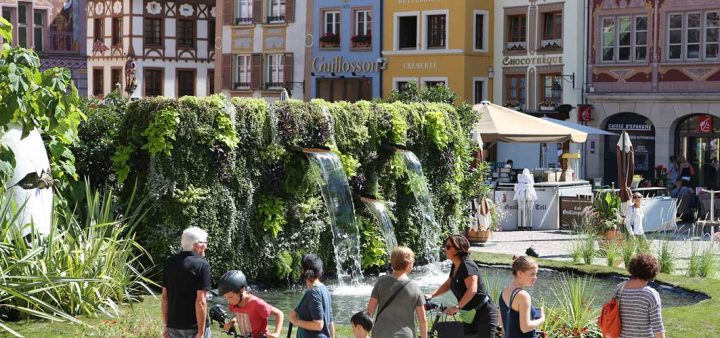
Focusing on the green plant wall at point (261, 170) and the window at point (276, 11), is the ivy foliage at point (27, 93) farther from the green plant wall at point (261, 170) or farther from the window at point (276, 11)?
the window at point (276, 11)

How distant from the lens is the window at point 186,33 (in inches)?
2383

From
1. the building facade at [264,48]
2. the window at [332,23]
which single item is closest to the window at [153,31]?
the building facade at [264,48]

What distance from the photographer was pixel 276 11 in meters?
53.4

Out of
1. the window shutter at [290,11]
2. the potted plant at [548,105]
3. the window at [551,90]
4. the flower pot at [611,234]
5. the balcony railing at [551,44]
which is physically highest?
the window shutter at [290,11]

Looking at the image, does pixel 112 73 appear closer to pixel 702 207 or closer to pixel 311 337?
pixel 702 207

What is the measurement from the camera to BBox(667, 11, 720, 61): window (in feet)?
131

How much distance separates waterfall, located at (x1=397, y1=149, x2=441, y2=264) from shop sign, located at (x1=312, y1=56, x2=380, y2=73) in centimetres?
2627

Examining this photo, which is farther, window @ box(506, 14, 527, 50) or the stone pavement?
window @ box(506, 14, 527, 50)

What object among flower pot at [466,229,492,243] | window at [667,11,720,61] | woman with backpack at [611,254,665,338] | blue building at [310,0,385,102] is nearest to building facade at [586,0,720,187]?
window at [667,11,720,61]

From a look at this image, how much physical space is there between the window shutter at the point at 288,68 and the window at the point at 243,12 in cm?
272

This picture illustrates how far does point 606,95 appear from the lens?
4222 cm

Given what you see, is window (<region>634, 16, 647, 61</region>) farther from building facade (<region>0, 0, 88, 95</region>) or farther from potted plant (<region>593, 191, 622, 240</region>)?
building facade (<region>0, 0, 88, 95</region>)

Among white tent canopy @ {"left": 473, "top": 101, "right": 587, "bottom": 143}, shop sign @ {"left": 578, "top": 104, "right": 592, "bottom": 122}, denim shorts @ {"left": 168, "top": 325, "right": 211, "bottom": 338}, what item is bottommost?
denim shorts @ {"left": 168, "top": 325, "right": 211, "bottom": 338}

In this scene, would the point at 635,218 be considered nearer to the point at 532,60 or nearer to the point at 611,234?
the point at 611,234
